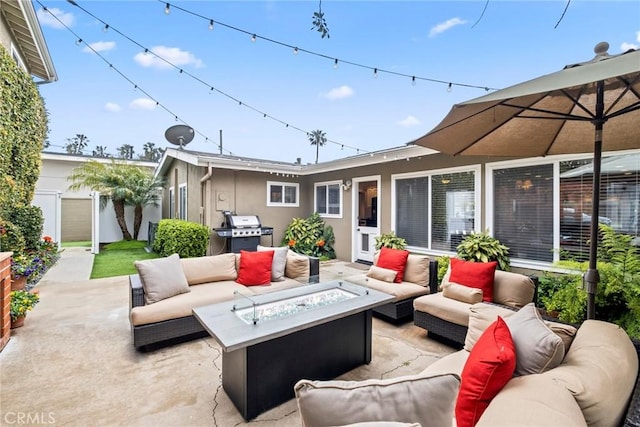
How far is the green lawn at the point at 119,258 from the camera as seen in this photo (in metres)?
7.07

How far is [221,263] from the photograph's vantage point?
14.5 ft

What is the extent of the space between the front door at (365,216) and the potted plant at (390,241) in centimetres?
69

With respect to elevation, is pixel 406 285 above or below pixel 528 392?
below

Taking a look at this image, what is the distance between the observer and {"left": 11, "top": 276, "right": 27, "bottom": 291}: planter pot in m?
4.88

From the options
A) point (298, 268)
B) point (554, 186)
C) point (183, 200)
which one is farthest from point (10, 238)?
point (554, 186)

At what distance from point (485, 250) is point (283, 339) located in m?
4.23

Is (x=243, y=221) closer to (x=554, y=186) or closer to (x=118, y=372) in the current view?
(x=118, y=372)

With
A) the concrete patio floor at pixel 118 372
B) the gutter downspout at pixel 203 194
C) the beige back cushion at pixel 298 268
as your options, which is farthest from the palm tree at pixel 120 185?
the beige back cushion at pixel 298 268

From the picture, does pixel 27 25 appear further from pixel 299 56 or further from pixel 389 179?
pixel 389 179

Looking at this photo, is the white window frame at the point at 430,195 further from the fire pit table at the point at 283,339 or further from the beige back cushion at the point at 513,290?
the fire pit table at the point at 283,339

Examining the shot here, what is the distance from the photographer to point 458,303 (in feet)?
11.5

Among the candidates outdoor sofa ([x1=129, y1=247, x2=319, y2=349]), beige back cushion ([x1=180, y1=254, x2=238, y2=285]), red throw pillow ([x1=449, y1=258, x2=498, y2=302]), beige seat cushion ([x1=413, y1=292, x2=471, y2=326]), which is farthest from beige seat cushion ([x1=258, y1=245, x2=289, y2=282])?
red throw pillow ([x1=449, y1=258, x2=498, y2=302])

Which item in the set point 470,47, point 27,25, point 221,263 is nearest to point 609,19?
point 470,47

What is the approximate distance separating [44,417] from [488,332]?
10.7 ft
